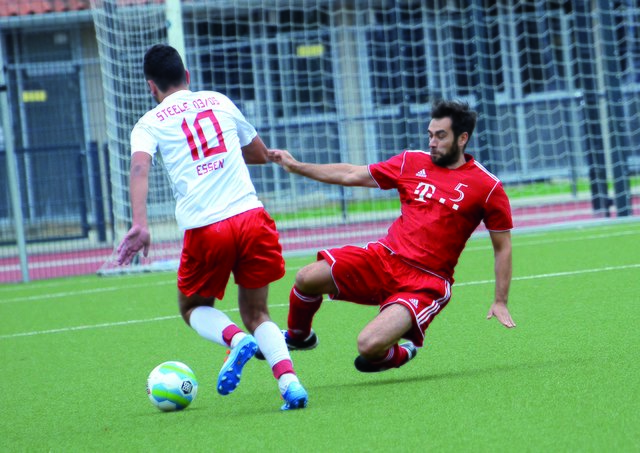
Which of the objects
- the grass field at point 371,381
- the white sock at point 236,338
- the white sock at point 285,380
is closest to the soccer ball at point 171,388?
the grass field at point 371,381

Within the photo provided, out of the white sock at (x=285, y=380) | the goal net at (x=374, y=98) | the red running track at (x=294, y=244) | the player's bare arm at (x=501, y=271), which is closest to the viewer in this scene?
the white sock at (x=285, y=380)

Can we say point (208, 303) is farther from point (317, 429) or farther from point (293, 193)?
point (293, 193)

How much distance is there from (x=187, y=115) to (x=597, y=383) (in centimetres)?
207

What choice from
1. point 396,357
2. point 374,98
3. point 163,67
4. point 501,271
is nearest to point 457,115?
point 501,271

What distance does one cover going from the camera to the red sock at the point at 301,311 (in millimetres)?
5891

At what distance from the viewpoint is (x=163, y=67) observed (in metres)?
5.25

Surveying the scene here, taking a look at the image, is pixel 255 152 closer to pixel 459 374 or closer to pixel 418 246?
pixel 418 246

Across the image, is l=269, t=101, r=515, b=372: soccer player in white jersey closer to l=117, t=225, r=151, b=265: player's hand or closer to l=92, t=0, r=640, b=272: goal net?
l=117, t=225, r=151, b=265: player's hand

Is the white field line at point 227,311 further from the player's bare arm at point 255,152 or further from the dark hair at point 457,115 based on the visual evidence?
the dark hair at point 457,115

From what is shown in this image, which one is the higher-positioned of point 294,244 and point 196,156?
point 196,156

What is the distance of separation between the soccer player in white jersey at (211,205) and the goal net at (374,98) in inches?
246

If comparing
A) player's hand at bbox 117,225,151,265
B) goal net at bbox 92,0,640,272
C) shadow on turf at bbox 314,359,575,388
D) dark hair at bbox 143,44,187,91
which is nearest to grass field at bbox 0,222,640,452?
shadow on turf at bbox 314,359,575,388

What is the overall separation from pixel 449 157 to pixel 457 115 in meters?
0.21

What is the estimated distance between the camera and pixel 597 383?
15.8ft
